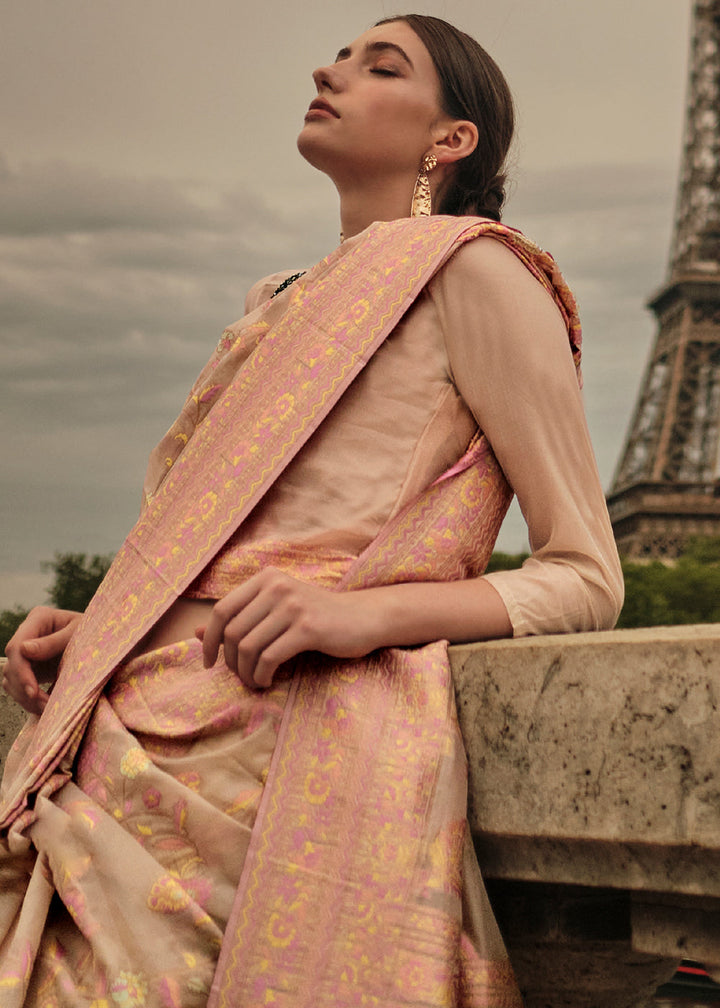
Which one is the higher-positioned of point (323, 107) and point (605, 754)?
point (323, 107)

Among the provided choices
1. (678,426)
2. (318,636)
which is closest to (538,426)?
(318,636)

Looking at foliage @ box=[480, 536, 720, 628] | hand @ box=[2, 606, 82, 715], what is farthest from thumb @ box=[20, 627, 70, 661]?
foliage @ box=[480, 536, 720, 628]

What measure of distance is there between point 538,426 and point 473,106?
74 cm

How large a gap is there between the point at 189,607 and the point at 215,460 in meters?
0.22

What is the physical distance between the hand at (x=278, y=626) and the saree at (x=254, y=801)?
0.06m

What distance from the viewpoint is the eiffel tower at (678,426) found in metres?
29.7

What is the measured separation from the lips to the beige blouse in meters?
Result: 0.42

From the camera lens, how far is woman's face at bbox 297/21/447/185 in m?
1.97

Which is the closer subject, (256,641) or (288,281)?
(256,641)

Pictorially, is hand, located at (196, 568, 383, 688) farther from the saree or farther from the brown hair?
the brown hair

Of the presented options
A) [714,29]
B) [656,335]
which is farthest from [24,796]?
[714,29]

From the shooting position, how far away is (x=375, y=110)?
78.6 inches

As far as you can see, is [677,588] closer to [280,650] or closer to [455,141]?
[455,141]

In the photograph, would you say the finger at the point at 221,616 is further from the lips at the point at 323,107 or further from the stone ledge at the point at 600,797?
the lips at the point at 323,107
